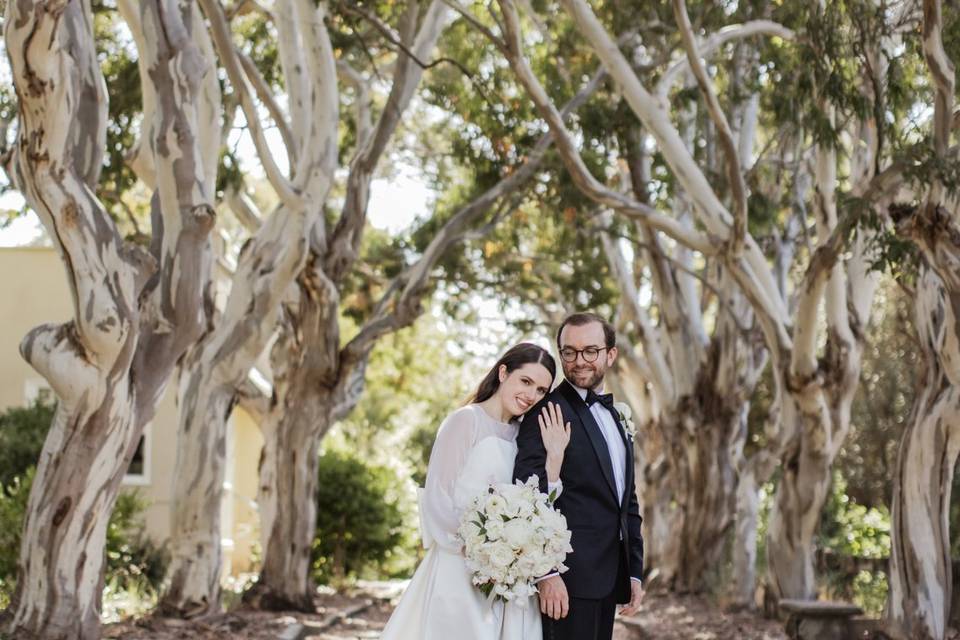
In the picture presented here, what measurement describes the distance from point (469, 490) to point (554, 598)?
649 millimetres

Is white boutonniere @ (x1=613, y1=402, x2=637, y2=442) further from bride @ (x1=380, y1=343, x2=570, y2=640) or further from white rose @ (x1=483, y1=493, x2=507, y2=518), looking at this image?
white rose @ (x1=483, y1=493, x2=507, y2=518)

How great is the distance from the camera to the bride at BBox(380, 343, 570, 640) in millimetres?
6336

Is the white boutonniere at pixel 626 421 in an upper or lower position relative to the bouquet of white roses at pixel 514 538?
upper

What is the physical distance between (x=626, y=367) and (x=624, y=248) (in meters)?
2.15

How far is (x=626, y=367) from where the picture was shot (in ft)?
83.9

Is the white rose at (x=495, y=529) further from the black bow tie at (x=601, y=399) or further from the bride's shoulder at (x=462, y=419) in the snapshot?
the black bow tie at (x=601, y=399)

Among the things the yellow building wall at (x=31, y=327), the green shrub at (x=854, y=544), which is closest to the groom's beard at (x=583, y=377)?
the green shrub at (x=854, y=544)

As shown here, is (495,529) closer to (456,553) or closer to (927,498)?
(456,553)

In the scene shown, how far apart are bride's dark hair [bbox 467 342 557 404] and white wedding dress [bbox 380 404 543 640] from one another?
0.52 feet

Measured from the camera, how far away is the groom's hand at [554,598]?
615cm

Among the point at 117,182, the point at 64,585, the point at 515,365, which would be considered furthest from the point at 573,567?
the point at 117,182

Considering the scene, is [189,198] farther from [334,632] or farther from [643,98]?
[334,632]

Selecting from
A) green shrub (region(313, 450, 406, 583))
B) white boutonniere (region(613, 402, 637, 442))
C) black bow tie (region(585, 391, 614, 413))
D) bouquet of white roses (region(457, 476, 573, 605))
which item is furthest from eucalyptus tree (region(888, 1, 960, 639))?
green shrub (region(313, 450, 406, 583))

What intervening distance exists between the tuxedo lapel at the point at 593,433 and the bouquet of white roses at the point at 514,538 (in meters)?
0.34
